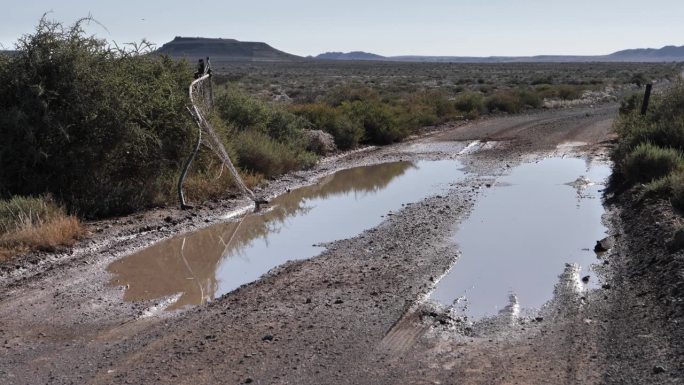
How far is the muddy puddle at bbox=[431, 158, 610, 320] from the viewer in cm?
900

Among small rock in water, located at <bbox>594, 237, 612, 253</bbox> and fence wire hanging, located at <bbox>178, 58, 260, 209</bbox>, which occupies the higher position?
fence wire hanging, located at <bbox>178, 58, 260, 209</bbox>

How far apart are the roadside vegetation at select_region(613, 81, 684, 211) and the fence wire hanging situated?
7.96 meters

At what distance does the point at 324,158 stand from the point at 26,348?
52.3 ft

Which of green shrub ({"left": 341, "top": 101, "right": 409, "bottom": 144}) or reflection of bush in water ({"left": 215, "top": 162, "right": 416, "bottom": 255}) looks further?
green shrub ({"left": 341, "top": 101, "right": 409, "bottom": 144})

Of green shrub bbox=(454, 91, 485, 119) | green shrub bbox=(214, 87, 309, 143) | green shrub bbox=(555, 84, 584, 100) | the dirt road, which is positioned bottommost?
green shrub bbox=(555, 84, 584, 100)

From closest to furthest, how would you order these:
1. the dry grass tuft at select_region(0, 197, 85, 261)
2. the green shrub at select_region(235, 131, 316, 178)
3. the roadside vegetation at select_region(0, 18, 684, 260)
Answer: the dry grass tuft at select_region(0, 197, 85, 261)
the roadside vegetation at select_region(0, 18, 684, 260)
the green shrub at select_region(235, 131, 316, 178)

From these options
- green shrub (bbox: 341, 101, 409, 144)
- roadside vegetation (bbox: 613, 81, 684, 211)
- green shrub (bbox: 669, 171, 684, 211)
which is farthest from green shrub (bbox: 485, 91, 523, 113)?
green shrub (bbox: 669, 171, 684, 211)

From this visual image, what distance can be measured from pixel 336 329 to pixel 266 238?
546 cm

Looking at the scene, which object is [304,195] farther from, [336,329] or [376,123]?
[376,123]

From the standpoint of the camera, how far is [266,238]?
41.9 feet

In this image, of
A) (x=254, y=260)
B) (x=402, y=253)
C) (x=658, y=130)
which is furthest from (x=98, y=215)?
(x=658, y=130)

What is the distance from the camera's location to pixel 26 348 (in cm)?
719

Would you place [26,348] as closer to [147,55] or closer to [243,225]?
[243,225]

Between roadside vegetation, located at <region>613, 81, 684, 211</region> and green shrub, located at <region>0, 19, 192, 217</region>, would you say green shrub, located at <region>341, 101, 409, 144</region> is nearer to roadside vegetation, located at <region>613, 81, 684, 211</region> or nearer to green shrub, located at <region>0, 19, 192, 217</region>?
roadside vegetation, located at <region>613, 81, 684, 211</region>
